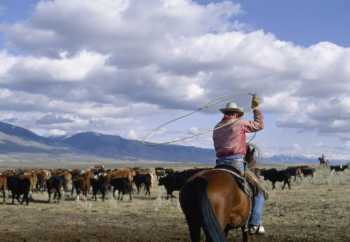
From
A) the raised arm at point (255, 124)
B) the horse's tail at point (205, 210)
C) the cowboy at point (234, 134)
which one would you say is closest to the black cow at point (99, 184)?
the cowboy at point (234, 134)

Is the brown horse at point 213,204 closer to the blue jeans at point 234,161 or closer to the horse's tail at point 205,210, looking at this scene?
the horse's tail at point 205,210

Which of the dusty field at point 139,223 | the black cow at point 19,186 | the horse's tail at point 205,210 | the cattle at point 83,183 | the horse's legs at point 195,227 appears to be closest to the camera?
the horse's tail at point 205,210

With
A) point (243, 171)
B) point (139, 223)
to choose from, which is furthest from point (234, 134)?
point (139, 223)

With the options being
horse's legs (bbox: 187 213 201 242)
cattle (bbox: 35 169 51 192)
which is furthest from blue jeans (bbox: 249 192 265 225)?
cattle (bbox: 35 169 51 192)

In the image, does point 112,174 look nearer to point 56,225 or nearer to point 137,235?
point 56,225

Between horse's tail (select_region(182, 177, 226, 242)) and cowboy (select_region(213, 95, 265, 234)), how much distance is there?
1121mm

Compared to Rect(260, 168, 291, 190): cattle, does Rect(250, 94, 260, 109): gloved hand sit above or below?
above

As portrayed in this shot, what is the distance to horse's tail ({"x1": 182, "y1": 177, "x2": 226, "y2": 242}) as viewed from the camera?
23.5 ft

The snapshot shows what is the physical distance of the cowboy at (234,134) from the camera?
8602mm

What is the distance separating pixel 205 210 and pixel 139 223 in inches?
365

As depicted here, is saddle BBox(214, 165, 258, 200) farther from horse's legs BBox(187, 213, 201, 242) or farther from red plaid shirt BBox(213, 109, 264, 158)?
horse's legs BBox(187, 213, 201, 242)

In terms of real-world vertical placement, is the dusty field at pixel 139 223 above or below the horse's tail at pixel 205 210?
below

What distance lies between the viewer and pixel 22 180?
25281mm

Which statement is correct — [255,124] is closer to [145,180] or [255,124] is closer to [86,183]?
[86,183]
